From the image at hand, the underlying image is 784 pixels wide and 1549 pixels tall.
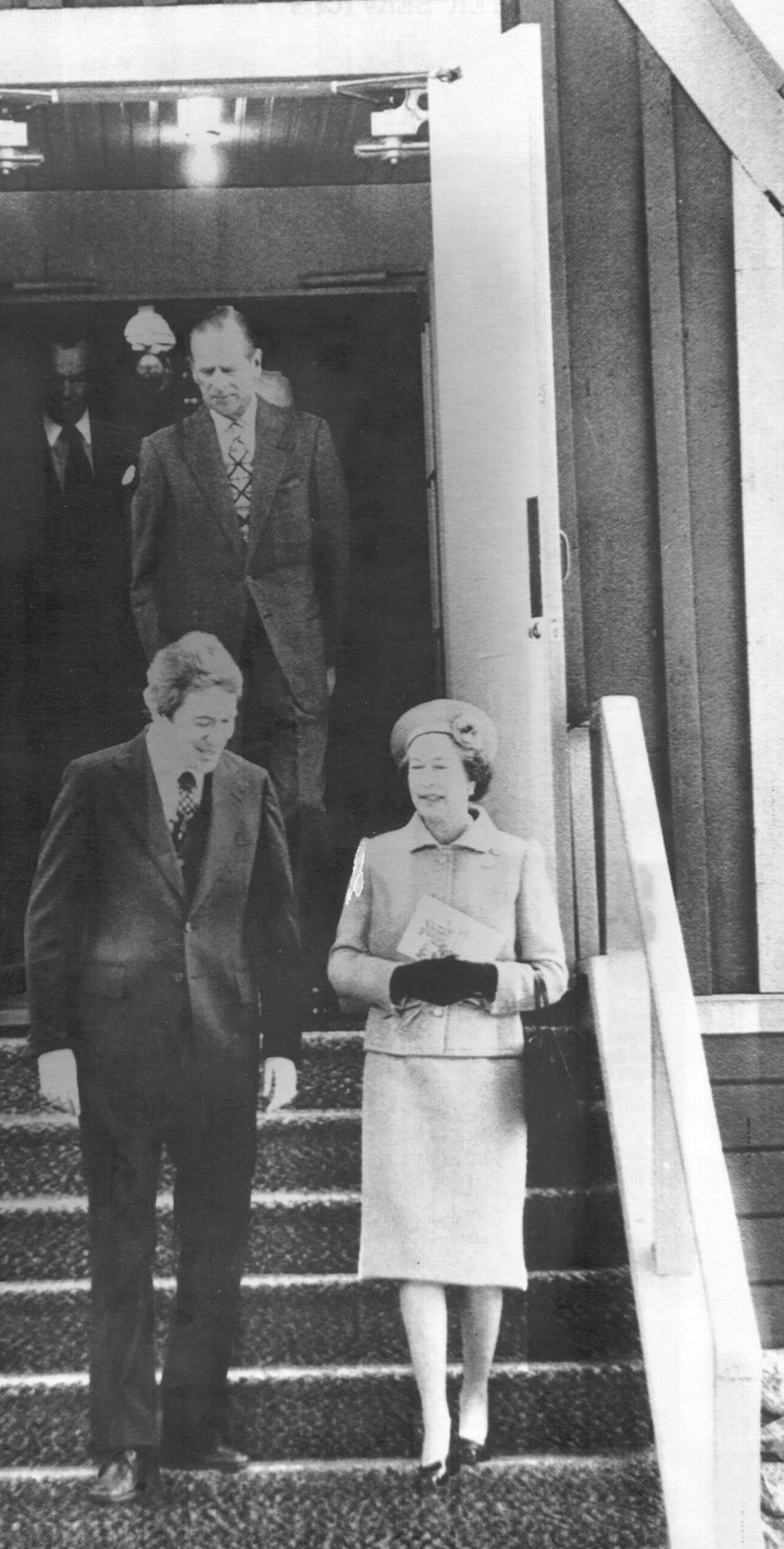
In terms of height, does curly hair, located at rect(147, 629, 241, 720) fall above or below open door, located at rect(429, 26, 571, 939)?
below

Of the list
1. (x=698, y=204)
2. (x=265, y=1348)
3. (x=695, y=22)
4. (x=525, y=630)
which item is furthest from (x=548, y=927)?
(x=695, y=22)

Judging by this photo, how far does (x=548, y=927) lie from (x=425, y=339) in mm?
1198

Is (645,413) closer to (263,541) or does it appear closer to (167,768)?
(263,541)

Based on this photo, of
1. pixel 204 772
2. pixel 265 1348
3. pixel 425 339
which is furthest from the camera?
pixel 425 339

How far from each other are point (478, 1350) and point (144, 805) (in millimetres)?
1138

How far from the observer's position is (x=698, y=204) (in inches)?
105

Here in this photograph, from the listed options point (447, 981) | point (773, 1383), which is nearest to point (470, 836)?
point (447, 981)

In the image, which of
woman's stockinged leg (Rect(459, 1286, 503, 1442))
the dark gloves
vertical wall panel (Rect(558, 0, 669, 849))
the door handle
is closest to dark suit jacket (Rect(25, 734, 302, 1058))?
the dark gloves

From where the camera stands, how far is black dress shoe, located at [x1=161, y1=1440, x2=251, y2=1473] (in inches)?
89.0

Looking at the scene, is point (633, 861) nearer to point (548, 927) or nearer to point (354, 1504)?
point (548, 927)

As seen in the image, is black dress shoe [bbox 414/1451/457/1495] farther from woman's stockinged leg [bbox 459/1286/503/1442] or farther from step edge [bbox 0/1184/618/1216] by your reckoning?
step edge [bbox 0/1184/618/1216]

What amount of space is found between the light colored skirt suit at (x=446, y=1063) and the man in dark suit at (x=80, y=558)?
64 centimetres

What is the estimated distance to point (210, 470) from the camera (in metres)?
2.67

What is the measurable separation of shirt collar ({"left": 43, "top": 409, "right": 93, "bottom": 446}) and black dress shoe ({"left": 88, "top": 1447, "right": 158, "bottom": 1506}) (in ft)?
6.12
